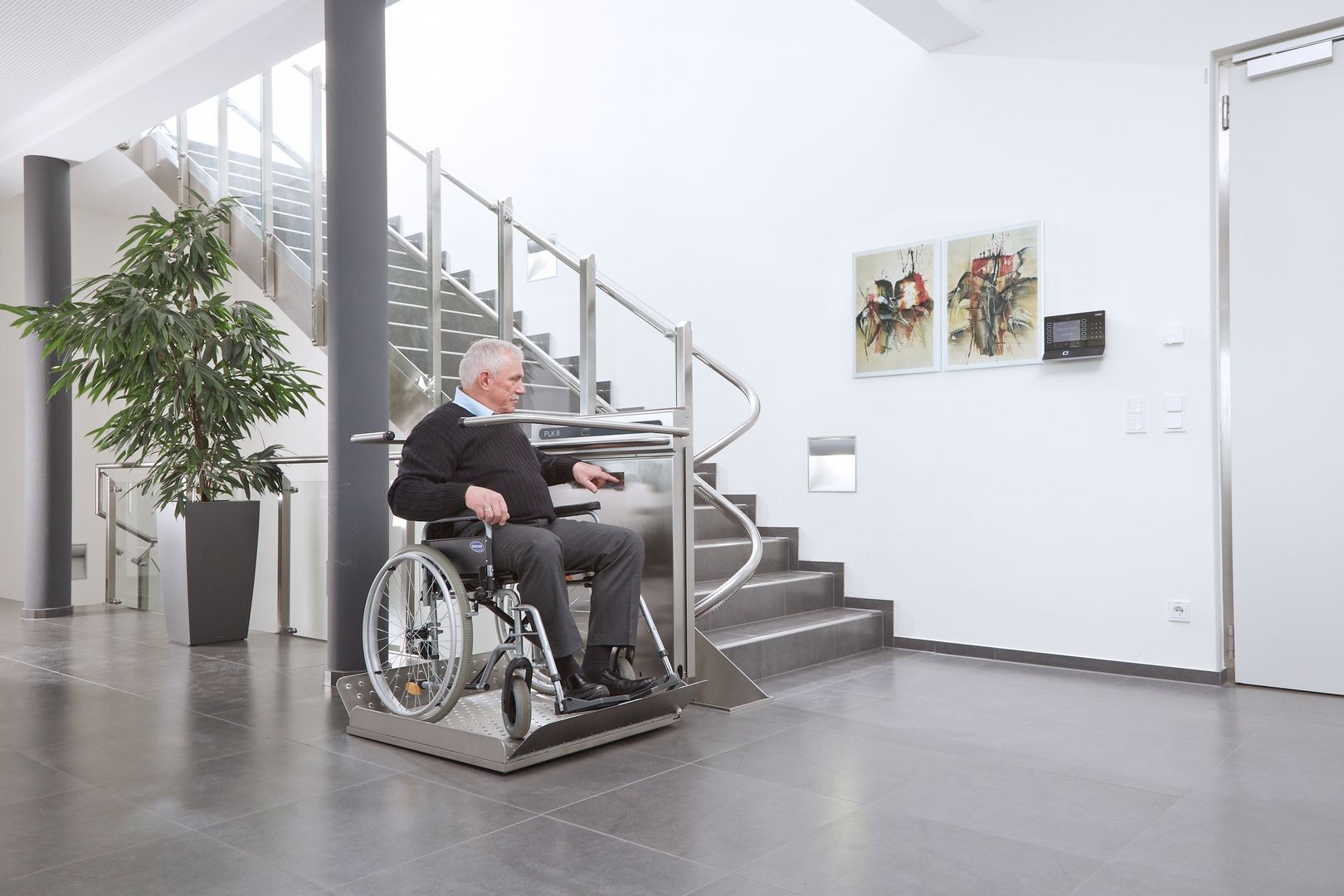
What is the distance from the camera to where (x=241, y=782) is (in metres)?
2.61

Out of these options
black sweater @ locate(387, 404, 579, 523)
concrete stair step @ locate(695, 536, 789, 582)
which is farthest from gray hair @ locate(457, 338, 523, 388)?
concrete stair step @ locate(695, 536, 789, 582)

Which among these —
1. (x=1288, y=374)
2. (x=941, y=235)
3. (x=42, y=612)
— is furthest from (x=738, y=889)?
(x=42, y=612)

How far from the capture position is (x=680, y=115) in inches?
237

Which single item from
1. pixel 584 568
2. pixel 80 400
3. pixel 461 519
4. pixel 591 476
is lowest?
pixel 584 568

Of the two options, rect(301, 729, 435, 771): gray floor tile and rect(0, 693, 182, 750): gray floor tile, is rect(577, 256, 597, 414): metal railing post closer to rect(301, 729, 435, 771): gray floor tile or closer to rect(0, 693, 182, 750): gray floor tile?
rect(301, 729, 435, 771): gray floor tile

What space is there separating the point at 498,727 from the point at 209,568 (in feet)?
8.79

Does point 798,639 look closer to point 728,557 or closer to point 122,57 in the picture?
point 728,557

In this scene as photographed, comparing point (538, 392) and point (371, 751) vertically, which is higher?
point (538, 392)

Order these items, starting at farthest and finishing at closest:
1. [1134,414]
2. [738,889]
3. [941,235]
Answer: [941,235], [1134,414], [738,889]

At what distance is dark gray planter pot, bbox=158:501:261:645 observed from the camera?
4.87 metres

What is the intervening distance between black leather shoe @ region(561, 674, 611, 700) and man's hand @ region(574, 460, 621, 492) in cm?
69

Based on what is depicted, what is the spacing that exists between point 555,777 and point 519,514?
2.71 ft

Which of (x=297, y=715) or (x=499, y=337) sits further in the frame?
(x=499, y=337)

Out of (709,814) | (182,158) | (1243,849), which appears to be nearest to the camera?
(1243,849)
